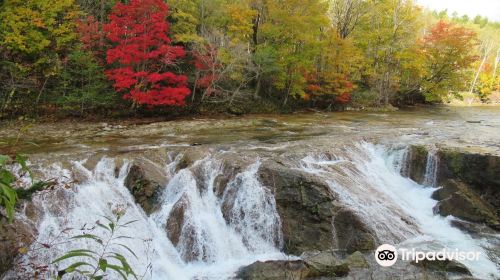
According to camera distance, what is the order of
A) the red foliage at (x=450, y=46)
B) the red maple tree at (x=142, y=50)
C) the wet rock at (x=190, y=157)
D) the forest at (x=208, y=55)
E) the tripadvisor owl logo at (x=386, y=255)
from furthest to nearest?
1. the red foliage at (x=450, y=46)
2. the forest at (x=208, y=55)
3. the red maple tree at (x=142, y=50)
4. the wet rock at (x=190, y=157)
5. the tripadvisor owl logo at (x=386, y=255)

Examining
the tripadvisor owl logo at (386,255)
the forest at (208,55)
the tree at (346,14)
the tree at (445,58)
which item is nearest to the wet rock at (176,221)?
the tripadvisor owl logo at (386,255)

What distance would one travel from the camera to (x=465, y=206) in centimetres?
901

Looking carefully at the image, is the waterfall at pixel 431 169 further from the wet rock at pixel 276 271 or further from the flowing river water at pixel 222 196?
the wet rock at pixel 276 271

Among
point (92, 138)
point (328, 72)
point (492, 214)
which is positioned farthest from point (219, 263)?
point (328, 72)

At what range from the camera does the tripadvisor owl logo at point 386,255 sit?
6847 millimetres

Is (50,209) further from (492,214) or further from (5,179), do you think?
(492,214)

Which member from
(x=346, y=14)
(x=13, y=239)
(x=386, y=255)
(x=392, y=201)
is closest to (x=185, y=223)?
A: (x=13, y=239)

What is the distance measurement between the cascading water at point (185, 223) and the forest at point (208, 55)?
486 cm

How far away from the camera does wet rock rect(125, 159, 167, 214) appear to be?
27.6 ft

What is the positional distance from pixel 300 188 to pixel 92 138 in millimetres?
8132

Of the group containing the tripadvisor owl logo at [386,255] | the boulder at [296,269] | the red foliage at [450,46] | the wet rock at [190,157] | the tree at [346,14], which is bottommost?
the tripadvisor owl logo at [386,255]

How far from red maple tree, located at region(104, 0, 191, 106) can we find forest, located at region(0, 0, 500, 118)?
53mm

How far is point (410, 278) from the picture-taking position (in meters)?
6.14

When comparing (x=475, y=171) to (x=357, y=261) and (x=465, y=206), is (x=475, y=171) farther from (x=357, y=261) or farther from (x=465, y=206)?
(x=357, y=261)
